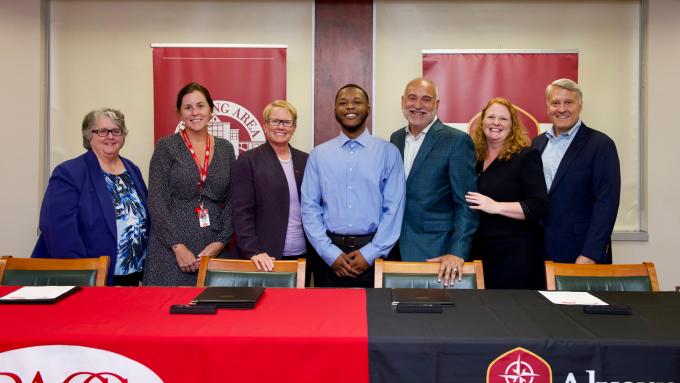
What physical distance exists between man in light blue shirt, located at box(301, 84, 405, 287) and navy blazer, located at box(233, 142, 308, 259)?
0.14 metres

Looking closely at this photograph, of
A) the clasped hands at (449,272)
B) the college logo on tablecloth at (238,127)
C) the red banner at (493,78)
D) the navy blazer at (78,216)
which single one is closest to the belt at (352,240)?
the clasped hands at (449,272)

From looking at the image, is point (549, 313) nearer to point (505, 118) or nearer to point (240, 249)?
point (505, 118)

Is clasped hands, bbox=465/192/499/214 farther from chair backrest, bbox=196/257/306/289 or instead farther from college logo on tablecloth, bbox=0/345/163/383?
college logo on tablecloth, bbox=0/345/163/383

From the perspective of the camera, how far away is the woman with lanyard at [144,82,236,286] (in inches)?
110

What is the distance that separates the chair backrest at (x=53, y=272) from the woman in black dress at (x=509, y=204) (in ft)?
5.92

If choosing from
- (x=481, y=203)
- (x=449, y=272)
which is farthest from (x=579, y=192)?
(x=449, y=272)

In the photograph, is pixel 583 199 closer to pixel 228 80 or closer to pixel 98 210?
pixel 98 210

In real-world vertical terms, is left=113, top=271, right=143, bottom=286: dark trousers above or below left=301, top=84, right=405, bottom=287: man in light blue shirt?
below

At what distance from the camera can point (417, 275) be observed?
231 centimetres

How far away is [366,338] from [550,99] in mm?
2139

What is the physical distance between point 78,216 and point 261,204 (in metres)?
0.98

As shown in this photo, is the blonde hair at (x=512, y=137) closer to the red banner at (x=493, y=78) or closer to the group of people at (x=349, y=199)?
the group of people at (x=349, y=199)

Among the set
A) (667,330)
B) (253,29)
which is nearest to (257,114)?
(253,29)

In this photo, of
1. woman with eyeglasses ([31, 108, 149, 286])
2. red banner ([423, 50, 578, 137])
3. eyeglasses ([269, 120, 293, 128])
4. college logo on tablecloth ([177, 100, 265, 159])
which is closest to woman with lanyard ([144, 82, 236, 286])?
woman with eyeglasses ([31, 108, 149, 286])
